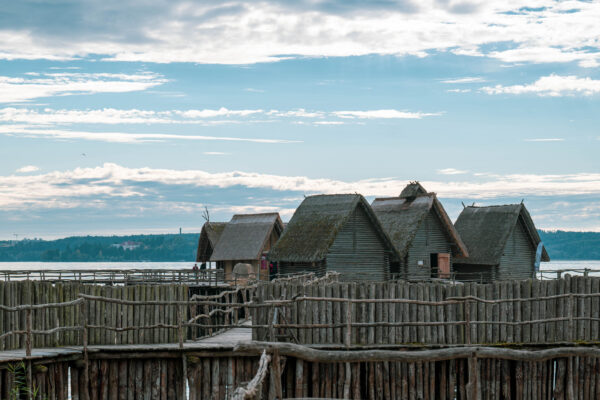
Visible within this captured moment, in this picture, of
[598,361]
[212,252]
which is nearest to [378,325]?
[598,361]

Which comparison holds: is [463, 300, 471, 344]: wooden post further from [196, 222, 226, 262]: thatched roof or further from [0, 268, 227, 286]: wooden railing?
[196, 222, 226, 262]: thatched roof

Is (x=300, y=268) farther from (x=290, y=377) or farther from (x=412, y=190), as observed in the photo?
(x=290, y=377)

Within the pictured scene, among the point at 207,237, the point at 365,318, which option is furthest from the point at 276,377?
the point at 207,237

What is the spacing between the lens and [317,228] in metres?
45.5

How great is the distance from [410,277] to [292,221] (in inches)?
310

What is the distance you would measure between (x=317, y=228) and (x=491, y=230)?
1441cm

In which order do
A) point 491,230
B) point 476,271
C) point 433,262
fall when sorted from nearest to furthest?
point 433,262 → point 491,230 → point 476,271

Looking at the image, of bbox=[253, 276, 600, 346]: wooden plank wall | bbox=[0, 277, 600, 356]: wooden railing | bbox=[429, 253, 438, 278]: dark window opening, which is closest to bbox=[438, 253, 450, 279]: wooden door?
bbox=[429, 253, 438, 278]: dark window opening

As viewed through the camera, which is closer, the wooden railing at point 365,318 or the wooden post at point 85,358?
the wooden post at point 85,358

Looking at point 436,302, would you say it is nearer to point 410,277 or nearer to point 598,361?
point 598,361

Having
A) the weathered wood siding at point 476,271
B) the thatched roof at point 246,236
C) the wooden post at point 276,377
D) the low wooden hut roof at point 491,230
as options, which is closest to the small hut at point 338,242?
the thatched roof at point 246,236

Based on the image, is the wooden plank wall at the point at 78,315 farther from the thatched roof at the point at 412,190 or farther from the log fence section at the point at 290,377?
the thatched roof at the point at 412,190

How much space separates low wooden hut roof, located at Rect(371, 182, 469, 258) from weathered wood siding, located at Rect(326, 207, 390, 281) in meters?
1.68

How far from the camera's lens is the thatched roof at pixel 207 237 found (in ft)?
186
